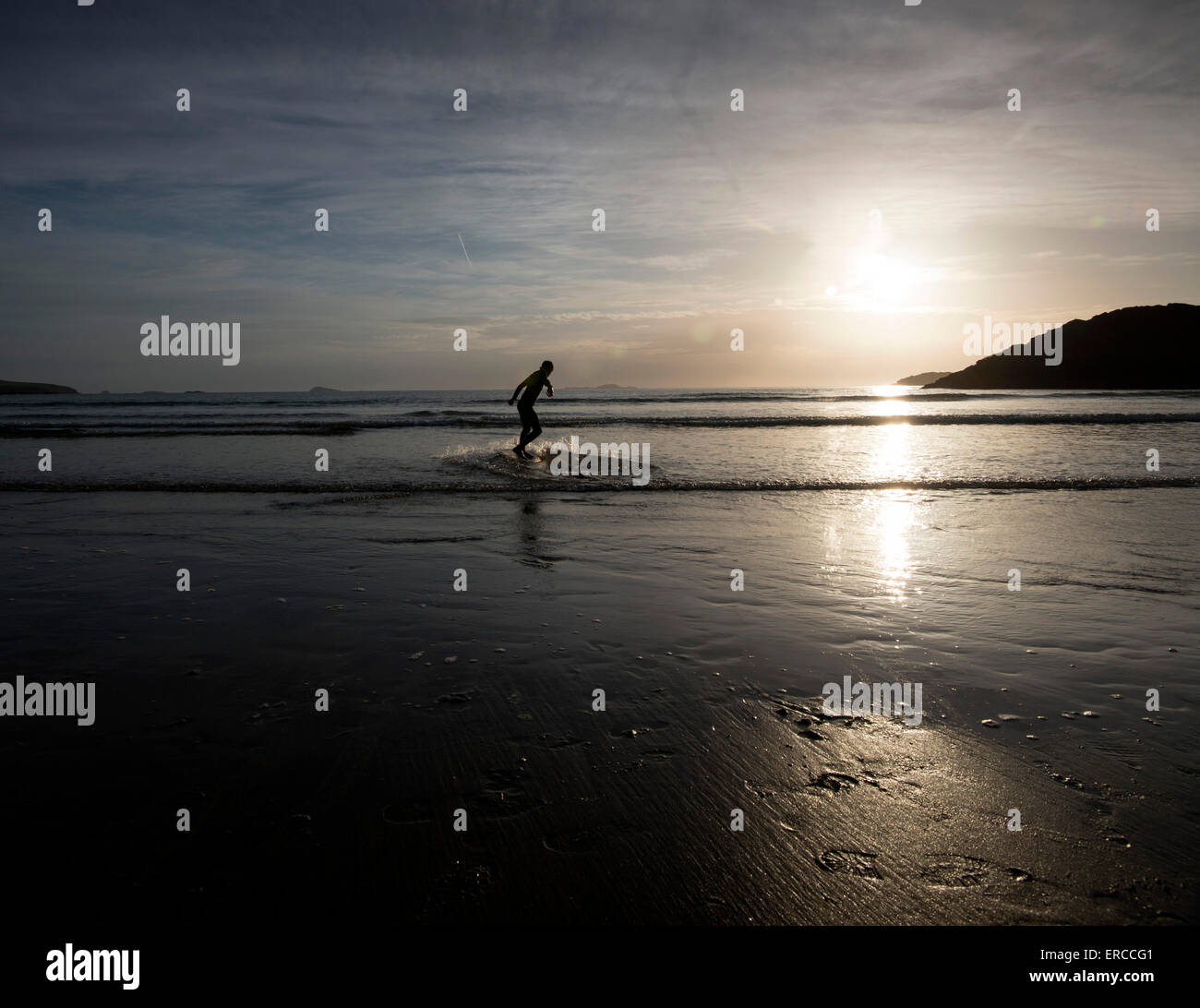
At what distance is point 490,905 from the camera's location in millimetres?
2234

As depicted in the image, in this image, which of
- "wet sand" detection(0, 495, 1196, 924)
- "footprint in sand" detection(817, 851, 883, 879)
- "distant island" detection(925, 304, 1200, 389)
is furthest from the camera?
"distant island" detection(925, 304, 1200, 389)

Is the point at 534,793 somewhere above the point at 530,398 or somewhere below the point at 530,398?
below

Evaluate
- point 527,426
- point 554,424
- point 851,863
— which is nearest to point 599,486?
point 527,426

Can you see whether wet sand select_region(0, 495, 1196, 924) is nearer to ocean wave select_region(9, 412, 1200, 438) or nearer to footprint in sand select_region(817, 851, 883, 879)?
footprint in sand select_region(817, 851, 883, 879)

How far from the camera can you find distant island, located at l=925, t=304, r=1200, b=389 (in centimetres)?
7788

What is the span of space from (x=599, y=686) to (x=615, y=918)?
69.7 inches

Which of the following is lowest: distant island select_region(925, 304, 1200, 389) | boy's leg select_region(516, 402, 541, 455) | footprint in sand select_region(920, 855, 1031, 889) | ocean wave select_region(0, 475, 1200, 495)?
footprint in sand select_region(920, 855, 1031, 889)

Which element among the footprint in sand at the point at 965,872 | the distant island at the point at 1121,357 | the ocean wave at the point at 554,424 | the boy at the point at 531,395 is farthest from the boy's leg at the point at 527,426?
the distant island at the point at 1121,357

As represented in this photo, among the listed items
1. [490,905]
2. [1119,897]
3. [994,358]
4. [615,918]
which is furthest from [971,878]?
[994,358]

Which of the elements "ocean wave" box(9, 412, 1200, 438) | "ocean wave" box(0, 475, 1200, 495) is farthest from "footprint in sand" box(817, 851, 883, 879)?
"ocean wave" box(9, 412, 1200, 438)

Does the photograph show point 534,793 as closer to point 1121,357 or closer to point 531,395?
point 531,395

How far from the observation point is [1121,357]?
81812mm

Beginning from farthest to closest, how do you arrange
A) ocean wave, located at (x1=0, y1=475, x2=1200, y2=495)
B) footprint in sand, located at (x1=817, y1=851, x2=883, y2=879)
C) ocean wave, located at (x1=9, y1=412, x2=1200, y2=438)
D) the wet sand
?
ocean wave, located at (x1=9, y1=412, x2=1200, y2=438)
ocean wave, located at (x1=0, y1=475, x2=1200, y2=495)
footprint in sand, located at (x1=817, y1=851, x2=883, y2=879)
the wet sand
